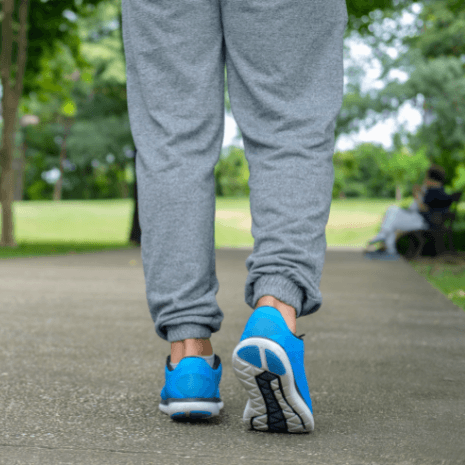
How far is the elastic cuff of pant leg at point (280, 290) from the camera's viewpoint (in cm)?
154

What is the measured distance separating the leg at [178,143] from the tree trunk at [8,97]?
11.2 meters

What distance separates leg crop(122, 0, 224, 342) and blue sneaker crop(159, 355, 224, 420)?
0.10m

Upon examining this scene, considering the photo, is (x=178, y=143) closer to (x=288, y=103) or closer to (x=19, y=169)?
(x=288, y=103)

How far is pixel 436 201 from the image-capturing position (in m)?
9.95

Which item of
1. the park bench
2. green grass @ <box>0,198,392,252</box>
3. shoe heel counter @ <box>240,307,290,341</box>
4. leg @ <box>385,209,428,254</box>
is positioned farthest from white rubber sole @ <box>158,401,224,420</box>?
green grass @ <box>0,198,392,252</box>

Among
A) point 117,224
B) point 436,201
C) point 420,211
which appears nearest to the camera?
point 436,201

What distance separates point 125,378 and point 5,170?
11.2m

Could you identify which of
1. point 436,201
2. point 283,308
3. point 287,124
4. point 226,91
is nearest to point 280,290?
point 283,308

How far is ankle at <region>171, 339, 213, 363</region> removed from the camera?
1.66 meters

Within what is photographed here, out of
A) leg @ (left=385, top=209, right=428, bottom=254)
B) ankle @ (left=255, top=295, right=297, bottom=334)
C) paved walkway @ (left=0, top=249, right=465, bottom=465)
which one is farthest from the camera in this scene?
leg @ (left=385, top=209, right=428, bottom=254)

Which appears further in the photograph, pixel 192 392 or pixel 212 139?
pixel 212 139

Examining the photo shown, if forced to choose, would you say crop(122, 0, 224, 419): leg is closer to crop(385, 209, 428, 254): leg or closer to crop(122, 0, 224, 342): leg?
crop(122, 0, 224, 342): leg

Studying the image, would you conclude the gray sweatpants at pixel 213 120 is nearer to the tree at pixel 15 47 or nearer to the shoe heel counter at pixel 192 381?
the shoe heel counter at pixel 192 381

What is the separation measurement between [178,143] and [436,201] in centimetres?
882
